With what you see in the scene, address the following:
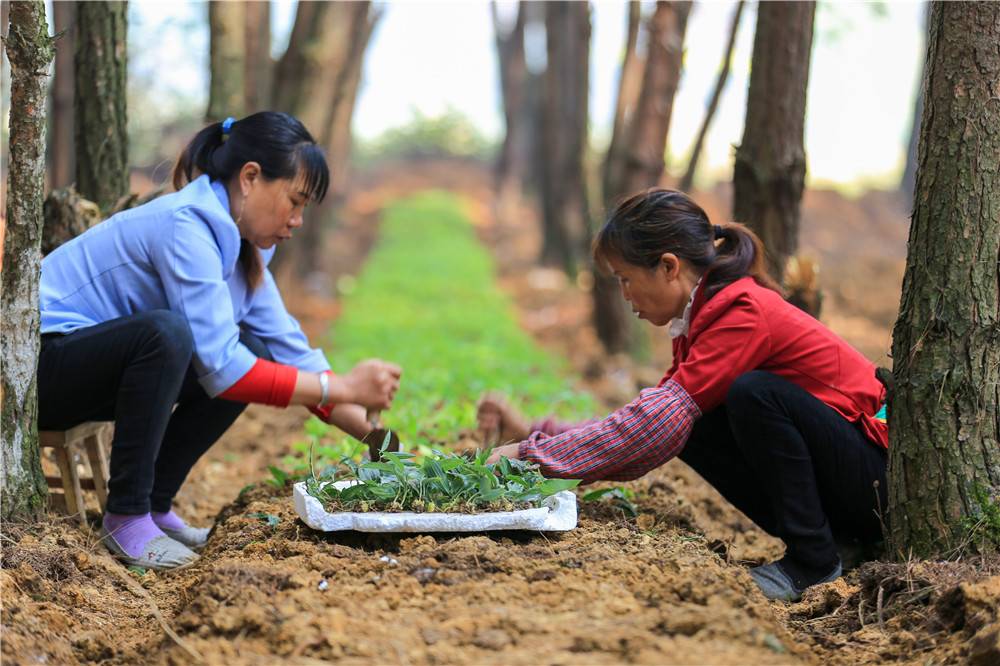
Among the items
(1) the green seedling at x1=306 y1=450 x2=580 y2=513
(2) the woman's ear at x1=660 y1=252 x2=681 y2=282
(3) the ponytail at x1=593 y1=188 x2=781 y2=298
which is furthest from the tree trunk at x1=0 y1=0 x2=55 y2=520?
(2) the woman's ear at x1=660 y1=252 x2=681 y2=282

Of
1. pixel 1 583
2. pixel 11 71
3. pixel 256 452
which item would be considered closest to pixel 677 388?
pixel 1 583

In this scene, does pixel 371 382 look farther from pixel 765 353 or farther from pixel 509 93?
pixel 509 93

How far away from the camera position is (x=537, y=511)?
10.3 ft

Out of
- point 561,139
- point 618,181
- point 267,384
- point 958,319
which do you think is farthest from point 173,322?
point 561,139

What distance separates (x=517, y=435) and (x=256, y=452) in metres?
2.62

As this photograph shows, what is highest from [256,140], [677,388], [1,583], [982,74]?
[982,74]

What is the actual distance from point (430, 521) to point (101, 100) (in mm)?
3143

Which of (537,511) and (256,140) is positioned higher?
(256,140)

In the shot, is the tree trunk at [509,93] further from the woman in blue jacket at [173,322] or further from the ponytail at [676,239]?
the ponytail at [676,239]

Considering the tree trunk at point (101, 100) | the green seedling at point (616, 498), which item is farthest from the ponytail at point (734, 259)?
the tree trunk at point (101, 100)

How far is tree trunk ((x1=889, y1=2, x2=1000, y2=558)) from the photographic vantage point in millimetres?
3223

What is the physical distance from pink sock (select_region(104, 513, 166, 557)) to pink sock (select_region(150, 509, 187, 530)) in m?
0.35

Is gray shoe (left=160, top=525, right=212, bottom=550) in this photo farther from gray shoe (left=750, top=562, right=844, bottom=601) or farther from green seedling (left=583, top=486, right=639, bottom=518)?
gray shoe (left=750, top=562, right=844, bottom=601)

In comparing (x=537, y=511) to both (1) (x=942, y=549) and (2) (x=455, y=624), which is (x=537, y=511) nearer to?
(2) (x=455, y=624)
